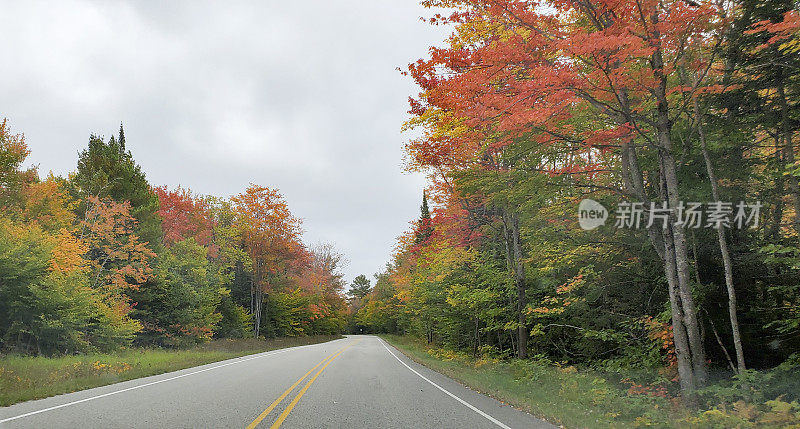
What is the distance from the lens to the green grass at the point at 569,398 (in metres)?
7.32

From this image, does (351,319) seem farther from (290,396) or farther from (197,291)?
(290,396)

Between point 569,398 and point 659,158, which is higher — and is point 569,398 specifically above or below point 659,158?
below

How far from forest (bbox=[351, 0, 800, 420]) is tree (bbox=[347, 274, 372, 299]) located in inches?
3992

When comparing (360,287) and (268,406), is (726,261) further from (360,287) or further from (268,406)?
(360,287)

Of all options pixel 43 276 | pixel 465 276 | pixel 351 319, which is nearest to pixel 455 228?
pixel 465 276

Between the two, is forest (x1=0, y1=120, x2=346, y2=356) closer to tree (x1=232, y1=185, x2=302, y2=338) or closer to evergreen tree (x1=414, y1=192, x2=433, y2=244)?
tree (x1=232, y1=185, x2=302, y2=338)

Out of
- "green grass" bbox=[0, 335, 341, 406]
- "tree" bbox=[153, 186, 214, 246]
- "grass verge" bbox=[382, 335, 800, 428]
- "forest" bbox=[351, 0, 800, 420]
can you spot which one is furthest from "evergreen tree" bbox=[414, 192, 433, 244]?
"tree" bbox=[153, 186, 214, 246]

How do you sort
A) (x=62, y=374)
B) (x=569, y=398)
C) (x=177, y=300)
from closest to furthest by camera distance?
(x=569, y=398), (x=62, y=374), (x=177, y=300)

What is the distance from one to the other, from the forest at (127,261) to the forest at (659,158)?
16992 mm

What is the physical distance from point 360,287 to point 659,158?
361ft

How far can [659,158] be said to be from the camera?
952cm

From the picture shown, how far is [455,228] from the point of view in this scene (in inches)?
834

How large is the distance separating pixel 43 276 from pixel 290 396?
50.1 feet

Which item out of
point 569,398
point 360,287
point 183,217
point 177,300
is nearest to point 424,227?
point 177,300
